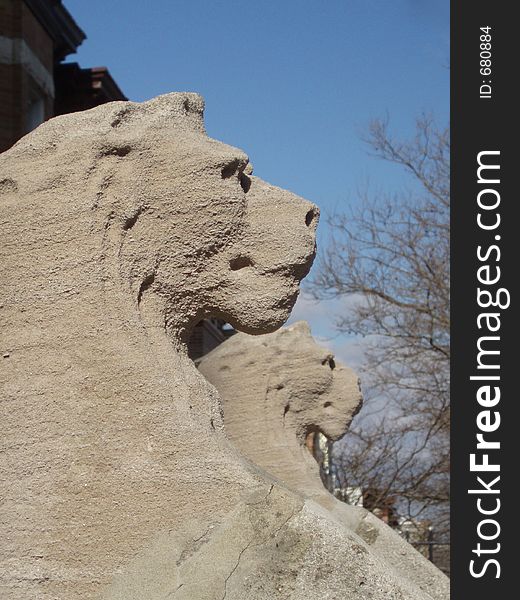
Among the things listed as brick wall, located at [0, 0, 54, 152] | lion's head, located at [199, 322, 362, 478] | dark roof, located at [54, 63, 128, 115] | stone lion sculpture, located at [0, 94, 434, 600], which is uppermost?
dark roof, located at [54, 63, 128, 115]

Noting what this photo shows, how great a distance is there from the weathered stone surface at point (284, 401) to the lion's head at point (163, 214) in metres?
3.49

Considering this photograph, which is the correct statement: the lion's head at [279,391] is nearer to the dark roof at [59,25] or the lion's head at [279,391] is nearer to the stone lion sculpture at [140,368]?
the stone lion sculpture at [140,368]

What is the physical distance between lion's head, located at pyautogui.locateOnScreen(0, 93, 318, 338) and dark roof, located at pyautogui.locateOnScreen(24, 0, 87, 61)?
331 inches

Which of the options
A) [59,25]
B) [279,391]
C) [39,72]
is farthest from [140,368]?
[59,25]

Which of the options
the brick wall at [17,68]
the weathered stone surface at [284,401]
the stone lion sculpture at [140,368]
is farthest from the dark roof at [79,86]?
the stone lion sculpture at [140,368]

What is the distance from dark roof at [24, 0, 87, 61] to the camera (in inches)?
452

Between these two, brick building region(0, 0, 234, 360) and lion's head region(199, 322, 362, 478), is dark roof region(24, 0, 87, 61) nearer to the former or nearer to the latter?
brick building region(0, 0, 234, 360)

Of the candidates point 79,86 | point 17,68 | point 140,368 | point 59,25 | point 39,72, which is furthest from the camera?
point 79,86

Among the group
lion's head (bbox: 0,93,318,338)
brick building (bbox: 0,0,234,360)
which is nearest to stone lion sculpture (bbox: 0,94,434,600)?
lion's head (bbox: 0,93,318,338)

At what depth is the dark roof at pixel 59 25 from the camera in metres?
11.5

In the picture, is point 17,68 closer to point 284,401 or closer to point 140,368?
point 284,401

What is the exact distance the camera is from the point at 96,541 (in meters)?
3.03

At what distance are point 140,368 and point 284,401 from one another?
4014 mm

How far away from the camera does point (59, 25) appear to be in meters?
12.1
